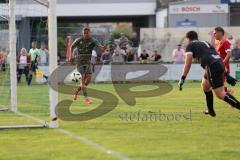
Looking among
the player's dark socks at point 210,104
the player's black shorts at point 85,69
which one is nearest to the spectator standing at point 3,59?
the player's black shorts at point 85,69

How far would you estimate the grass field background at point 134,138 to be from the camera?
844 cm

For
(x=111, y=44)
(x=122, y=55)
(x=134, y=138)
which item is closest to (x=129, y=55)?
(x=122, y=55)

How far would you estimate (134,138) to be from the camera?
32.7ft

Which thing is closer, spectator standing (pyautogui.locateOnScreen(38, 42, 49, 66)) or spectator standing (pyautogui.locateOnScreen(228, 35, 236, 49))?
spectator standing (pyautogui.locateOnScreen(38, 42, 49, 66))

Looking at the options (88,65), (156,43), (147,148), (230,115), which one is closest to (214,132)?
(147,148)

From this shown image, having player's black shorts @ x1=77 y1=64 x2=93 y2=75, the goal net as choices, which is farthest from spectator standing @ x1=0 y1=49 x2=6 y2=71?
player's black shorts @ x1=77 y1=64 x2=93 y2=75

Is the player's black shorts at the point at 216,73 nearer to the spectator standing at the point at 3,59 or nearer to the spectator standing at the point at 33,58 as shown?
the spectator standing at the point at 3,59

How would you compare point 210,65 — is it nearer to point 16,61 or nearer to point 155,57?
point 16,61

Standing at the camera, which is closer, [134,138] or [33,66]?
[134,138]

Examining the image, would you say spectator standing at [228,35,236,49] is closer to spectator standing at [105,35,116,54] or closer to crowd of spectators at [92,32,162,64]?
crowd of spectators at [92,32,162,64]

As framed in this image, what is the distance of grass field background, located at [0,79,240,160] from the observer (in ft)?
27.7

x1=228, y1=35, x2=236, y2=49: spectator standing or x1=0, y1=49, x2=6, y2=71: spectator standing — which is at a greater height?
x1=228, y1=35, x2=236, y2=49: spectator standing

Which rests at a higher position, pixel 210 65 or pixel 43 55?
pixel 43 55

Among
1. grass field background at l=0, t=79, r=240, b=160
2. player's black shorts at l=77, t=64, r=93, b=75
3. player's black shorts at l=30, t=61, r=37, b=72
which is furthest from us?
player's black shorts at l=30, t=61, r=37, b=72
